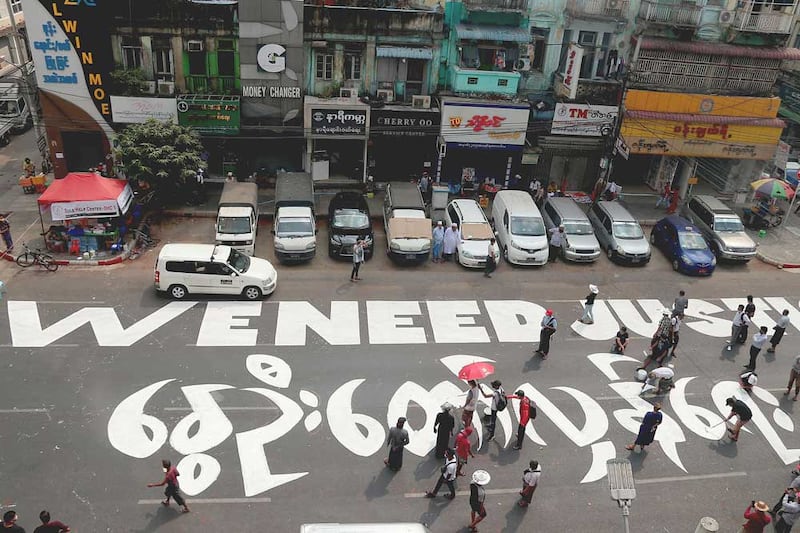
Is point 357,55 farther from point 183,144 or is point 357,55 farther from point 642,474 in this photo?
point 642,474

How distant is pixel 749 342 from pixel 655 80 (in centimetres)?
1364

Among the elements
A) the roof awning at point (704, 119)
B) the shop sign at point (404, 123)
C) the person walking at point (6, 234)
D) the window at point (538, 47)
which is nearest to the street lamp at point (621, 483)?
the shop sign at point (404, 123)

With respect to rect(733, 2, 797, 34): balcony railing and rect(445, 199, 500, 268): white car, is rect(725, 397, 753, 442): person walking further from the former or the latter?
rect(733, 2, 797, 34): balcony railing

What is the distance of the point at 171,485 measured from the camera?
42.1 ft

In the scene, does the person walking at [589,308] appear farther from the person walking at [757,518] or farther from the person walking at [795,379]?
the person walking at [757,518]

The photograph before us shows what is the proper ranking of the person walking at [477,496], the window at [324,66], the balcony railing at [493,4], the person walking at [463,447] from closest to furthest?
the person walking at [477,496] → the person walking at [463,447] → the balcony railing at [493,4] → the window at [324,66]

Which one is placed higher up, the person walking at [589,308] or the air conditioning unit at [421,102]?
the air conditioning unit at [421,102]

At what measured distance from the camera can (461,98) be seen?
28.7 metres

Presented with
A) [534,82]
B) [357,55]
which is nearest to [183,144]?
[357,55]

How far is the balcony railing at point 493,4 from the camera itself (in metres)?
27.2

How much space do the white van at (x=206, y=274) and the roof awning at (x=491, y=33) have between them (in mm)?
13666

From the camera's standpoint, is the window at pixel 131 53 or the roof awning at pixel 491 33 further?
the roof awning at pixel 491 33

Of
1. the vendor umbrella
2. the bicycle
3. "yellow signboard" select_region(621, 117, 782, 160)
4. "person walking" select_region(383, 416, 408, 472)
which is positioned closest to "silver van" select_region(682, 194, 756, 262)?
the vendor umbrella

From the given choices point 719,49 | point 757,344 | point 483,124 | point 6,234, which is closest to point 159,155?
point 6,234
